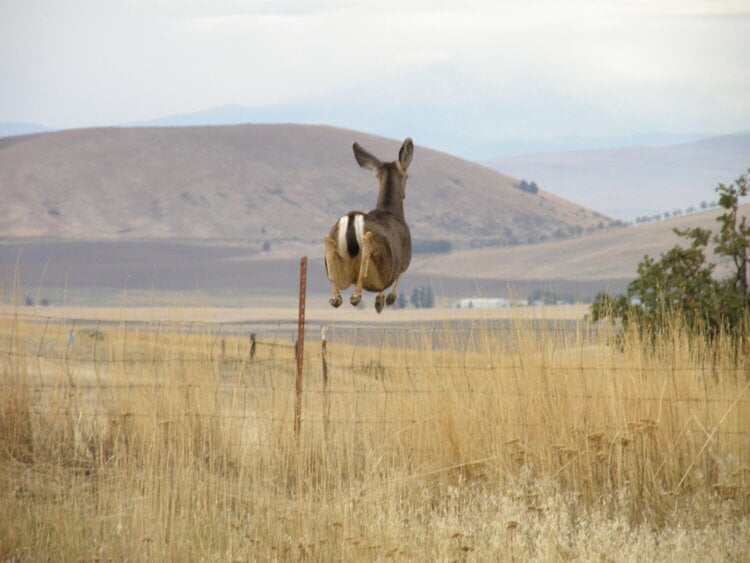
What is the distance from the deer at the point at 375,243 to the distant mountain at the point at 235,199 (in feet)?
506

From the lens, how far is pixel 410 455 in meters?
11.6

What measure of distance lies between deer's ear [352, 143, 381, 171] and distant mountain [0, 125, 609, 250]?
154 meters

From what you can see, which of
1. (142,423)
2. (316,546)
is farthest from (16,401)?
(316,546)

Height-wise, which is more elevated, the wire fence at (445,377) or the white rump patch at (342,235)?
the white rump patch at (342,235)

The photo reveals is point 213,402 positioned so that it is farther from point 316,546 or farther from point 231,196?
point 231,196

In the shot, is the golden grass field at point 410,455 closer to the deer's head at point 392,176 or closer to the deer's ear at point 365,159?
the deer's head at point 392,176

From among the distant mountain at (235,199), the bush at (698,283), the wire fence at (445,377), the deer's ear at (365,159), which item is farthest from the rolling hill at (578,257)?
the deer's ear at (365,159)

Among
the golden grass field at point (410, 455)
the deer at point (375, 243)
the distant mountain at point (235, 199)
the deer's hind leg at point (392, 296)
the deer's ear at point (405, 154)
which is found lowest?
the golden grass field at point (410, 455)

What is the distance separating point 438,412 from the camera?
1159cm

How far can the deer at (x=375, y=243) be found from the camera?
20.2 ft

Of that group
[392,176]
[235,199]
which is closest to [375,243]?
[392,176]

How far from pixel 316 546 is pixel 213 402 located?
3127mm

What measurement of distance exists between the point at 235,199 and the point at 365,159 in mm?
178046

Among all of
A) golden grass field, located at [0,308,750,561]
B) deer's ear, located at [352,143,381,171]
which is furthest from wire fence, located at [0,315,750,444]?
deer's ear, located at [352,143,381,171]
